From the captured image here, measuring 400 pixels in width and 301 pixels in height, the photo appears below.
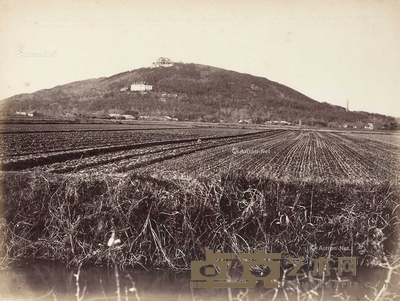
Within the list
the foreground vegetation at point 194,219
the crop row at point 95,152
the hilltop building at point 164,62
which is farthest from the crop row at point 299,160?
the hilltop building at point 164,62

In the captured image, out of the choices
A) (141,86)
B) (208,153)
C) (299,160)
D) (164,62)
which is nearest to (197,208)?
(208,153)

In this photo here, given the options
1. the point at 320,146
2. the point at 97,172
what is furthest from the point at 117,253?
the point at 320,146

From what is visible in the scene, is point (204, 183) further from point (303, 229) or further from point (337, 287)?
point (337, 287)

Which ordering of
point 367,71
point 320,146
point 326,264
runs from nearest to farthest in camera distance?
point 326,264 < point 367,71 < point 320,146

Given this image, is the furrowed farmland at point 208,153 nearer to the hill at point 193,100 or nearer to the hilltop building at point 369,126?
the hilltop building at point 369,126

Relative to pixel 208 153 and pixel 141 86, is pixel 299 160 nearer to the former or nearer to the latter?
pixel 208 153

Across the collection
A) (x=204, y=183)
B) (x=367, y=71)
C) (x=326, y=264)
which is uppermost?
(x=367, y=71)

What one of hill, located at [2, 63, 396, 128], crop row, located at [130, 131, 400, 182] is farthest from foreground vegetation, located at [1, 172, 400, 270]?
hill, located at [2, 63, 396, 128]
